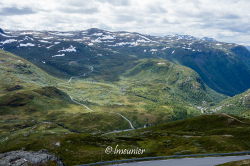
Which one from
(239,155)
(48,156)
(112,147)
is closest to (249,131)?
(239,155)

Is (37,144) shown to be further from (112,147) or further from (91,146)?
(112,147)

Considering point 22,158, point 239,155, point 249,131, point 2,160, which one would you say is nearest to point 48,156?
point 22,158

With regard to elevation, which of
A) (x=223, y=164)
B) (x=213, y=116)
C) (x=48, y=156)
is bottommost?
(x=213, y=116)

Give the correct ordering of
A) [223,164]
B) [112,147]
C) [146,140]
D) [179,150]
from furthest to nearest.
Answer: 1. [146,140]
2. [112,147]
3. [179,150]
4. [223,164]

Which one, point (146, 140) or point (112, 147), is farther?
point (146, 140)

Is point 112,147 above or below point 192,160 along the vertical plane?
below

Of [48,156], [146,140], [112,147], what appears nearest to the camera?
[48,156]
